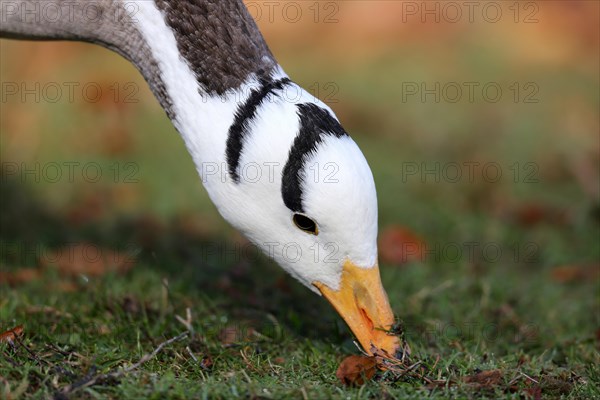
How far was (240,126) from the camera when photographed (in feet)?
13.5

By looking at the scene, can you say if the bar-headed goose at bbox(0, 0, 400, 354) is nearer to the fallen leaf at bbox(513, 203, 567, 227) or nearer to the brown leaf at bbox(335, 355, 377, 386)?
the brown leaf at bbox(335, 355, 377, 386)

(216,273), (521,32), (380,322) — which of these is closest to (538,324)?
(380,322)

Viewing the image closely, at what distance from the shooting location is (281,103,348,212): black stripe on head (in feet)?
12.8

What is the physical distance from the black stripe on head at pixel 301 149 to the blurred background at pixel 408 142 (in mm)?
1619

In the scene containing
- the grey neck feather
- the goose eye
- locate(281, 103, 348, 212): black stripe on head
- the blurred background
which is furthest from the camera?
the blurred background

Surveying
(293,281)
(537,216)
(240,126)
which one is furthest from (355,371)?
(537,216)

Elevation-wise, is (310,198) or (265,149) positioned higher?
(265,149)

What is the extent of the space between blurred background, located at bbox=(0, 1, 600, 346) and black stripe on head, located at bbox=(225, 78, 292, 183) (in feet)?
5.72

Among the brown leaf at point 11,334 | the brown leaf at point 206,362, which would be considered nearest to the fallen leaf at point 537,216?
the brown leaf at point 206,362

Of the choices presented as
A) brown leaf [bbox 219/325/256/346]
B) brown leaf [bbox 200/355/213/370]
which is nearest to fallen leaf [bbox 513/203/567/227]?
brown leaf [bbox 219/325/256/346]

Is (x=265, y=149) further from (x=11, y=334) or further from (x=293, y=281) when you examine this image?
(x=293, y=281)

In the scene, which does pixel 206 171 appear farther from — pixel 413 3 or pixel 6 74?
pixel 413 3

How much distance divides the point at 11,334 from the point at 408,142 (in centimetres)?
613

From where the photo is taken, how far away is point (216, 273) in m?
5.78
